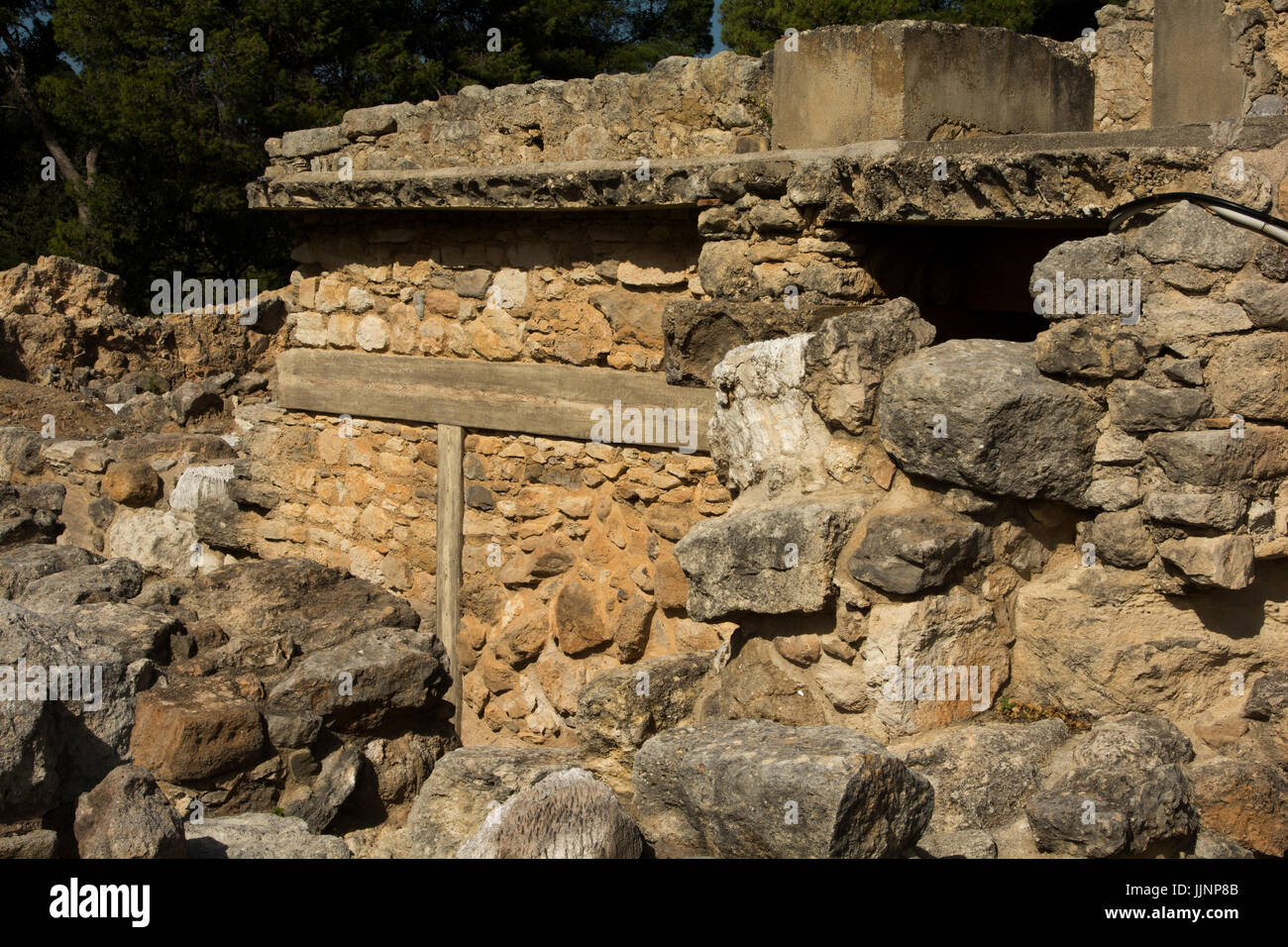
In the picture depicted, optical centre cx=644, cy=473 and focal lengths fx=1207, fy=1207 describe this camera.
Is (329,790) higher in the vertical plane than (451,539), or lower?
lower

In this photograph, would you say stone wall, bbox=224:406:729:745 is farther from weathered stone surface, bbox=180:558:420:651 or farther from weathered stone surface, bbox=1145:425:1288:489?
weathered stone surface, bbox=1145:425:1288:489

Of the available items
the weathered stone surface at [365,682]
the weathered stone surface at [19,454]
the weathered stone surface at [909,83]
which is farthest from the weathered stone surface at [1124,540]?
the weathered stone surface at [19,454]

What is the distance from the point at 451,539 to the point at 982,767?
3738 mm

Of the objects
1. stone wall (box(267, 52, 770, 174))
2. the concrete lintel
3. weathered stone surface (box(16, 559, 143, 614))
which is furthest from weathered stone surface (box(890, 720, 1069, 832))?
weathered stone surface (box(16, 559, 143, 614))

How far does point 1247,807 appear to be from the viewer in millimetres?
3129

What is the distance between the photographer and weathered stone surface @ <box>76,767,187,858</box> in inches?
120

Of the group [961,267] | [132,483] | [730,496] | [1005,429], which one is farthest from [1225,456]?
[132,483]

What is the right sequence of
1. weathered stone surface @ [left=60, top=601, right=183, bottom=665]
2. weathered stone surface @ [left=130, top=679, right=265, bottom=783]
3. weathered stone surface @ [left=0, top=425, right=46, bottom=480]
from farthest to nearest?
1. weathered stone surface @ [left=0, top=425, right=46, bottom=480]
2. weathered stone surface @ [left=60, top=601, right=183, bottom=665]
3. weathered stone surface @ [left=130, top=679, right=265, bottom=783]

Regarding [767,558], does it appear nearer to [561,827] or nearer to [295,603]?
[561,827]

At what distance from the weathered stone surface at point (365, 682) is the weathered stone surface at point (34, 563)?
1737 millimetres

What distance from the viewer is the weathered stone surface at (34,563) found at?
638 cm

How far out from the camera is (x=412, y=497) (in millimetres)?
6734

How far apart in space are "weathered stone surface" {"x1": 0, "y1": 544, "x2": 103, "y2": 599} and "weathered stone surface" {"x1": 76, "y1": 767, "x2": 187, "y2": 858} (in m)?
3.55

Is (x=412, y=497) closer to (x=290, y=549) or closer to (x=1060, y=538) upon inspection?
(x=290, y=549)
